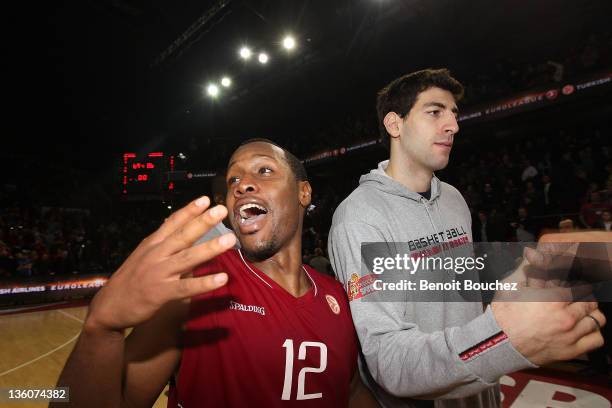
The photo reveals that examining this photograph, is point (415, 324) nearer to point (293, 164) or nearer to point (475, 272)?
point (475, 272)

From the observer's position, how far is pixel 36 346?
6609mm

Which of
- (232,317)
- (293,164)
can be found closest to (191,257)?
(232,317)

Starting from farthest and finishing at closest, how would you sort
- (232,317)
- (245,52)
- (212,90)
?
(212,90)
(245,52)
(232,317)

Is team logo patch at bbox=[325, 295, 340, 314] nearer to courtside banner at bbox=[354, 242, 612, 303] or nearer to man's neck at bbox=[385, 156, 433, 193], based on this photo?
courtside banner at bbox=[354, 242, 612, 303]

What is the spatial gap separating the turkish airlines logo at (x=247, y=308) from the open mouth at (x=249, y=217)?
0.39 m

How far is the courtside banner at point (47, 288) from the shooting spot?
10206 mm

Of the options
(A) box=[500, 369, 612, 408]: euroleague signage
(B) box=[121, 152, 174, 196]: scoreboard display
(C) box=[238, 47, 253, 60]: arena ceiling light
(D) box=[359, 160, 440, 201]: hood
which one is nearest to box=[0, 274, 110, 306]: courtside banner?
(B) box=[121, 152, 174, 196]: scoreboard display

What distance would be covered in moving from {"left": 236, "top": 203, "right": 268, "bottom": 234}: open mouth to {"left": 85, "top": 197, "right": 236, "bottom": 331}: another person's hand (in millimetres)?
770

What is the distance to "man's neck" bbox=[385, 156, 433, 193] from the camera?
1.88 metres

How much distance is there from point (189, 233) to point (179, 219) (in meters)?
0.08

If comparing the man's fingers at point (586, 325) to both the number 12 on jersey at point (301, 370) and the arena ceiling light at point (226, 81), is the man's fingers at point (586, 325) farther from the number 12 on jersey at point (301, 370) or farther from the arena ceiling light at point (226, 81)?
the arena ceiling light at point (226, 81)

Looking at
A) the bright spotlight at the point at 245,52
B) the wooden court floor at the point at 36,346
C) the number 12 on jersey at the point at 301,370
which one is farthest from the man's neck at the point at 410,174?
the bright spotlight at the point at 245,52

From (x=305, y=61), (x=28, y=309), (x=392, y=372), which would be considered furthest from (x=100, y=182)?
(x=392, y=372)

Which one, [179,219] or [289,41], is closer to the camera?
[179,219]
